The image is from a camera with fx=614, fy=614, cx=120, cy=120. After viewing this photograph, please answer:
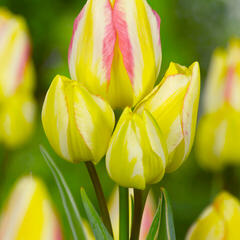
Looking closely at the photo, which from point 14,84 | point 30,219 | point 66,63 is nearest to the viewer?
point 30,219

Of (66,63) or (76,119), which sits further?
(66,63)

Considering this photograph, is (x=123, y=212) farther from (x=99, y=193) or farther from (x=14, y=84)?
(x=14, y=84)

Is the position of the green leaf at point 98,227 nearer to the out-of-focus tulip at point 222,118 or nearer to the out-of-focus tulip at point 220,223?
the out-of-focus tulip at point 220,223

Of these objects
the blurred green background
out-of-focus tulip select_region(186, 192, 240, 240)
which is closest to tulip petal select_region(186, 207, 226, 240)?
out-of-focus tulip select_region(186, 192, 240, 240)

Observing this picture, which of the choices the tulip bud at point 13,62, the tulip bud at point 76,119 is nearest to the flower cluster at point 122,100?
the tulip bud at point 76,119

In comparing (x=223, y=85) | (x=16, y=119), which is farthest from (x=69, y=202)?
(x=16, y=119)

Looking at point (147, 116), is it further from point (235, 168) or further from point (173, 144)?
point (235, 168)

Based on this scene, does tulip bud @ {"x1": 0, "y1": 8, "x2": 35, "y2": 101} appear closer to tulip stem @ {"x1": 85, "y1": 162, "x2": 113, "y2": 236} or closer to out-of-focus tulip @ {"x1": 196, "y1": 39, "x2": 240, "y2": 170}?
out-of-focus tulip @ {"x1": 196, "y1": 39, "x2": 240, "y2": 170}
